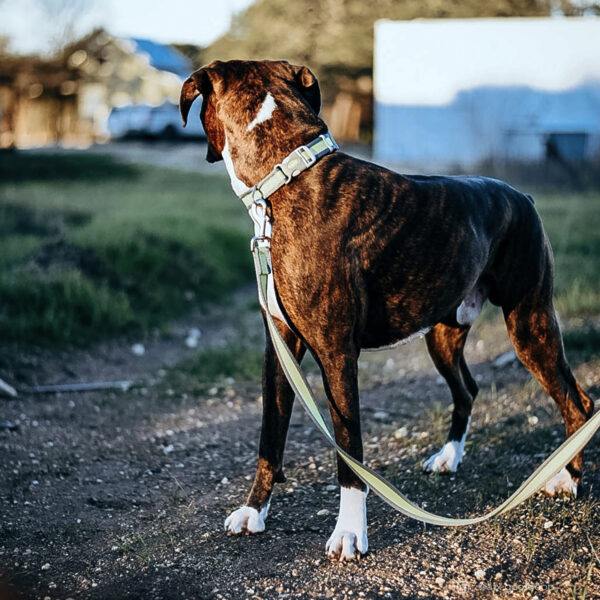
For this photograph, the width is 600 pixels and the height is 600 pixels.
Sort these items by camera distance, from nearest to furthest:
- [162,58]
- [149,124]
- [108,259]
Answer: [108,259] → [149,124] → [162,58]

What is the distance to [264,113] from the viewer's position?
300 cm

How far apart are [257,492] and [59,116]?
36534mm

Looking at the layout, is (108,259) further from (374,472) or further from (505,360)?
(374,472)

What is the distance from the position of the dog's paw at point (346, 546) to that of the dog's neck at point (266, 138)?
1.44 m

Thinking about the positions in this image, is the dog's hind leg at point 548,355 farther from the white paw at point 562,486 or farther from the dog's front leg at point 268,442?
the dog's front leg at point 268,442

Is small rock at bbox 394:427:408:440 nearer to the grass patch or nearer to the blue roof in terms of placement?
the grass patch

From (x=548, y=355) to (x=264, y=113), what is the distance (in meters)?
1.70

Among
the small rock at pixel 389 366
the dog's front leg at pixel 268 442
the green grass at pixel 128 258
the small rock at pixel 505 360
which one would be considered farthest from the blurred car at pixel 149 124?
the dog's front leg at pixel 268 442

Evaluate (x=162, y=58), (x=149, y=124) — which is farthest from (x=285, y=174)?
(x=162, y=58)

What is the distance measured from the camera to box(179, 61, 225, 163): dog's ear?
10.1ft

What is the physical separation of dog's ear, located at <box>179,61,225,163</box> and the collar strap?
0.32 meters

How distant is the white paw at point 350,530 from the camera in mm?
3002

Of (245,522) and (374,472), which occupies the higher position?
(374,472)

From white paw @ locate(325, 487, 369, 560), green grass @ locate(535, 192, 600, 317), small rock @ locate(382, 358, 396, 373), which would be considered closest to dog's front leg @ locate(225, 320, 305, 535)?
white paw @ locate(325, 487, 369, 560)
